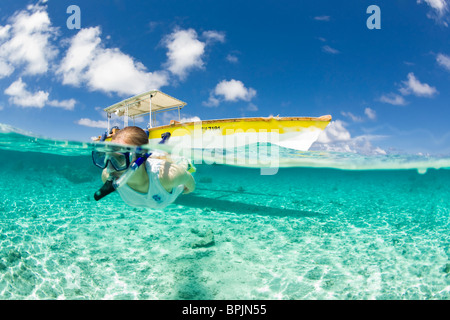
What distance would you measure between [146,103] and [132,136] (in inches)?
448

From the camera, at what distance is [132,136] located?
205 centimetres

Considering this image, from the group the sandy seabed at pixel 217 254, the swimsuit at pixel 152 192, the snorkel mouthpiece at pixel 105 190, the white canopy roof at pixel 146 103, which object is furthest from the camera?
the white canopy roof at pixel 146 103

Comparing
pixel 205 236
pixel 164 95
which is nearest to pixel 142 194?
pixel 205 236

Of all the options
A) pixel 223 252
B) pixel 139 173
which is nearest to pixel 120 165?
pixel 139 173

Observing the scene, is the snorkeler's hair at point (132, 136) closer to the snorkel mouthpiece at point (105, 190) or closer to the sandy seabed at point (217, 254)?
the snorkel mouthpiece at point (105, 190)

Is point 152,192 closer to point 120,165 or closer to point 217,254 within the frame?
point 120,165

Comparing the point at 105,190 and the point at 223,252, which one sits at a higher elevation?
the point at 105,190

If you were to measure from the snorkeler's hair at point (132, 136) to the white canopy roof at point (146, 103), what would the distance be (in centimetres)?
893

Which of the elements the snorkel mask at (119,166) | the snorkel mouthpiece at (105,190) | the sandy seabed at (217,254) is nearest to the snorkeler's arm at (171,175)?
the snorkel mask at (119,166)

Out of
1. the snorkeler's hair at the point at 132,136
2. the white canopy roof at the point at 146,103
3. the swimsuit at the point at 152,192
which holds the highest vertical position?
the white canopy roof at the point at 146,103

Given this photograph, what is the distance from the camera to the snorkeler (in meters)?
2.07

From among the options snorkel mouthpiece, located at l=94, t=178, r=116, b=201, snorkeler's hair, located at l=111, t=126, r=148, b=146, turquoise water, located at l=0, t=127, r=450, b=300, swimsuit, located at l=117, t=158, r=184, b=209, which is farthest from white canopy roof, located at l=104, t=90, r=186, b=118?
snorkel mouthpiece, located at l=94, t=178, r=116, b=201

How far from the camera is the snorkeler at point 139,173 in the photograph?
2066mm
